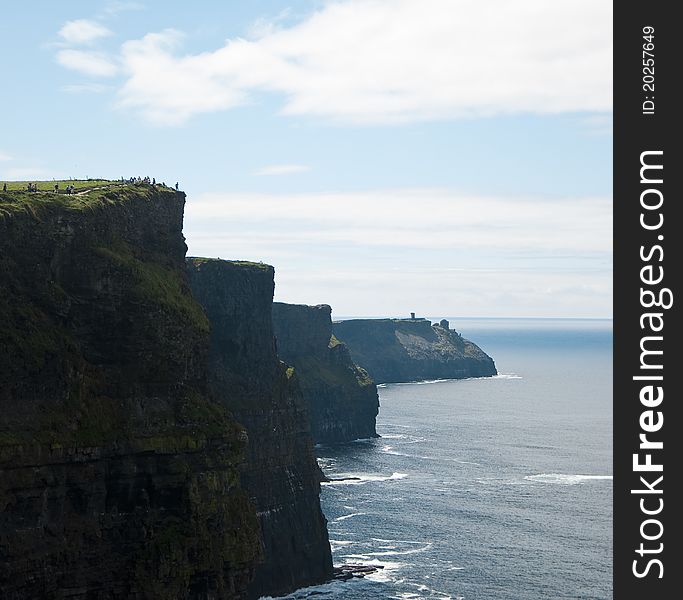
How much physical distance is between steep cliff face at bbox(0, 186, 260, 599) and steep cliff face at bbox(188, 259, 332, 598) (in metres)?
43.4

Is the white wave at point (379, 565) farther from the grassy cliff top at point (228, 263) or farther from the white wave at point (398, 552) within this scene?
the grassy cliff top at point (228, 263)

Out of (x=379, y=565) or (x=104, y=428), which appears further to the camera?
(x=379, y=565)

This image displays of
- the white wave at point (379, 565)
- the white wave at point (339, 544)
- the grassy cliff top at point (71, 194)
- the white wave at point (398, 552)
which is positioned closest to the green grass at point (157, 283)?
the grassy cliff top at point (71, 194)

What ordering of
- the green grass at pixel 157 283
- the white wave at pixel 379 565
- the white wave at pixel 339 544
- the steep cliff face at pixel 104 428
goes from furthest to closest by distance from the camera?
the white wave at pixel 339 544 → the white wave at pixel 379 565 → the green grass at pixel 157 283 → the steep cliff face at pixel 104 428

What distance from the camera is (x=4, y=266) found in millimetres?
83688

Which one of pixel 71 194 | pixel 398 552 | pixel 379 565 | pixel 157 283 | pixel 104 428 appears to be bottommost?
pixel 379 565

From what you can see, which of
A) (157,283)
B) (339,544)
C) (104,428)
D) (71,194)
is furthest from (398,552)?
(71,194)

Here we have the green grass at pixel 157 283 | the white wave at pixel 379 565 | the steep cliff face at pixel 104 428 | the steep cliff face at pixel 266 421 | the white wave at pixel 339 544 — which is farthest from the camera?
the white wave at pixel 339 544

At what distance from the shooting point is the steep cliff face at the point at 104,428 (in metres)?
78.9

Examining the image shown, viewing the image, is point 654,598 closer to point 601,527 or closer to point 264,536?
point 264,536

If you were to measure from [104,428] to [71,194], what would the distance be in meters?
27.0

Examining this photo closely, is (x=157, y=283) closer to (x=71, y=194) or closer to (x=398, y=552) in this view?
(x=71, y=194)

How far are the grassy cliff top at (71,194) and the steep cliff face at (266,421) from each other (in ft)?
134

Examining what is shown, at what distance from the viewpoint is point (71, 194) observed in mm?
99312
